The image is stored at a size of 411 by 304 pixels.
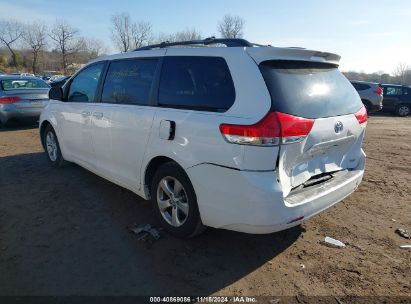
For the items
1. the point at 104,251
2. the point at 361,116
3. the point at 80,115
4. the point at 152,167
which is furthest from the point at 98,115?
the point at 361,116

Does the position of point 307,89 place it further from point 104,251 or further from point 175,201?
point 104,251

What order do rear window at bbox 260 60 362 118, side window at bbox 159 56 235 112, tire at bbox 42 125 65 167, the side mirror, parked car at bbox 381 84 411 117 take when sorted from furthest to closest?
parked car at bbox 381 84 411 117, tire at bbox 42 125 65 167, the side mirror, side window at bbox 159 56 235 112, rear window at bbox 260 60 362 118

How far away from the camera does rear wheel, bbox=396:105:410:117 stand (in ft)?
61.5

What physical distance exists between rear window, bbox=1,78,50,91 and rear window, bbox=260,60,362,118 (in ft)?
30.4

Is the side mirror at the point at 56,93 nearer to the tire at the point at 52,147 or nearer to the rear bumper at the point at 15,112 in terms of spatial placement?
the tire at the point at 52,147

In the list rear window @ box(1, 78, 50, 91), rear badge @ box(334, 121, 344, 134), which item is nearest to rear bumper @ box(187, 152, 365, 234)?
rear badge @ box(334, 121, 344, 134)

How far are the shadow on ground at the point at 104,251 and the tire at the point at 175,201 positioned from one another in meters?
0.17

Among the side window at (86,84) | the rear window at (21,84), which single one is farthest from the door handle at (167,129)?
the rear window at (21,84)

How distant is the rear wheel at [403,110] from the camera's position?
61.5 ft

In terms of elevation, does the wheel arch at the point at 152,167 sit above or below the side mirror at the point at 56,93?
below

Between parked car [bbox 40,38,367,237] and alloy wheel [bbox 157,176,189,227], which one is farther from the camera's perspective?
alloy wheel [bbox 157,176,189,227]

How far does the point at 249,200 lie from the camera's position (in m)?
2.75

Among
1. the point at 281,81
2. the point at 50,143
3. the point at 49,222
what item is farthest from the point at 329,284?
the point at 50,143

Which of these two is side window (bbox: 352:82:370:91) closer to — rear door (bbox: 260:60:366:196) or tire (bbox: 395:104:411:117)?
tire (bbox: 395:104:411:117)
